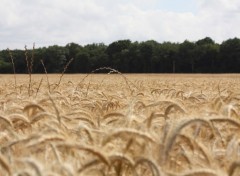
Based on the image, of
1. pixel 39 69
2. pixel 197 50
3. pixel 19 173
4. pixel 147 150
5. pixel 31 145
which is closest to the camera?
pixel 19 173

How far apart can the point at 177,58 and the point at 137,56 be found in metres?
7.70

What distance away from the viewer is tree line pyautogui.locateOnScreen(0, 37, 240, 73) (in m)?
85.0

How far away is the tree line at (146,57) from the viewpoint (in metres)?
85.0

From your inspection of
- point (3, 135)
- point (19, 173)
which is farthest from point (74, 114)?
point (19, 173)

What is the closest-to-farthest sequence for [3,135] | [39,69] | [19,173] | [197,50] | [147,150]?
[19,173], [147,150], [3,135], [39,69], [197,50]

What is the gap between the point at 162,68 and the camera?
90.8 m

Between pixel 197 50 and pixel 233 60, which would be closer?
pixel 233 60

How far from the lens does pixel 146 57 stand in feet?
312

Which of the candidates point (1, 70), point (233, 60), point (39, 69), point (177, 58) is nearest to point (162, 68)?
point (177, 58)

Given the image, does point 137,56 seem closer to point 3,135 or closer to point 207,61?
point 207,61

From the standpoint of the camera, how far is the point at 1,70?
3359 inches

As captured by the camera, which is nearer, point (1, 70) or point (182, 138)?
point (182, 138)

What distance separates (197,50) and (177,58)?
417 centimetres

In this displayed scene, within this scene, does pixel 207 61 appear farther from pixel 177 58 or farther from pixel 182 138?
pixel 182 138
